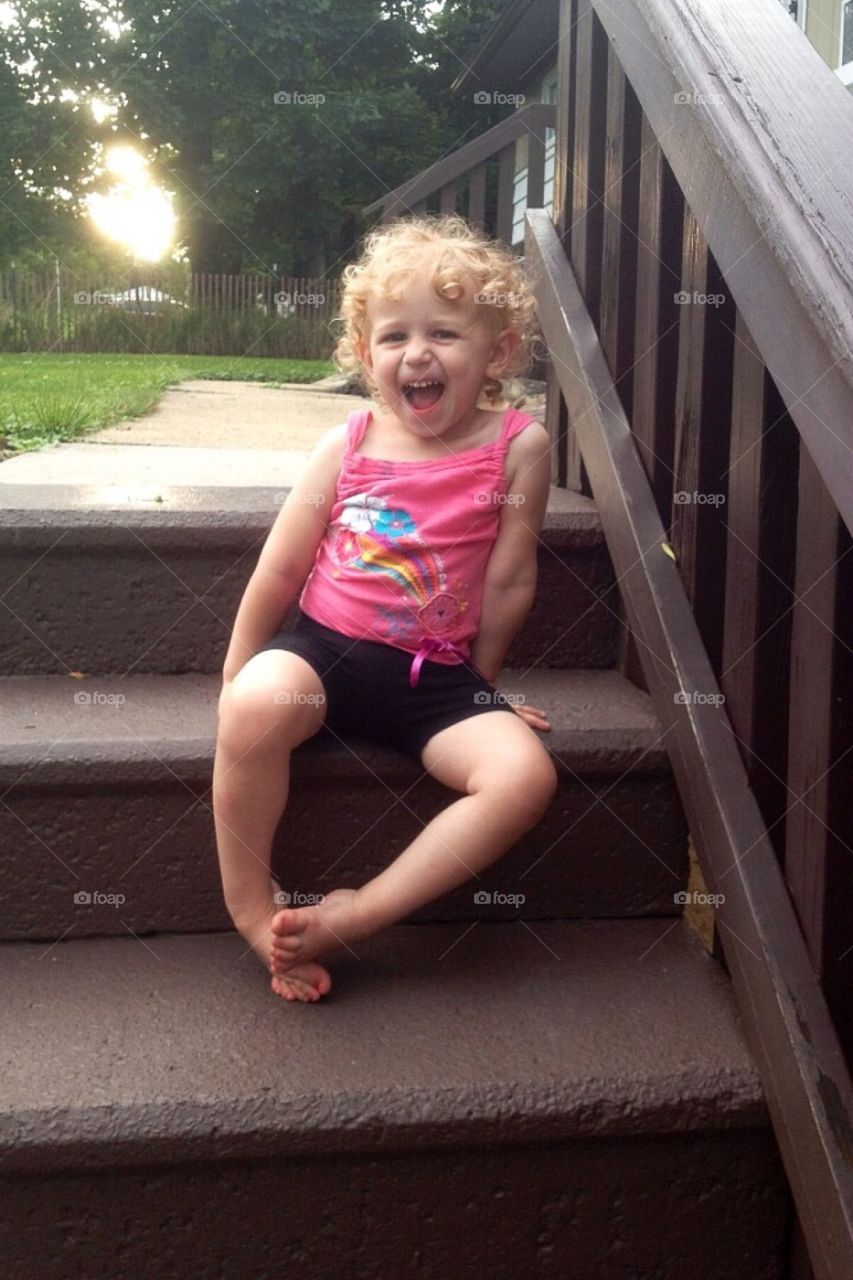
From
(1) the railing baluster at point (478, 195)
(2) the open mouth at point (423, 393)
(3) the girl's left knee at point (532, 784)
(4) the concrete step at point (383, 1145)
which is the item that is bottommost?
(4) the concrete step at point (383, 1145)

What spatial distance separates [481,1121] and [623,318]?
4.08 ft

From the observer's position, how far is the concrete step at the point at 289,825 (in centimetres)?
138

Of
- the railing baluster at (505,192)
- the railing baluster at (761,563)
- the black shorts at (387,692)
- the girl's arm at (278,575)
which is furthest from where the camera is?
the railing baluster at (505,192)

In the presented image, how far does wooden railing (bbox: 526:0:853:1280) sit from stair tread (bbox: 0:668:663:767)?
0.19 feet

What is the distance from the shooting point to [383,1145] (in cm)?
111

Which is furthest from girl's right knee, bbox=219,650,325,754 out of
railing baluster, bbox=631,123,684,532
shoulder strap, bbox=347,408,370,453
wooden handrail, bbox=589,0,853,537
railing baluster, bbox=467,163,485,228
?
railing baluster, bbox=467,163,485,228

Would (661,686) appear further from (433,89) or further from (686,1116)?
(433,89)

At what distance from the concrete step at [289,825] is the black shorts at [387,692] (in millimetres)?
32

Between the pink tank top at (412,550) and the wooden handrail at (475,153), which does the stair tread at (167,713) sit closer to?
the pink tank top at (412,550)

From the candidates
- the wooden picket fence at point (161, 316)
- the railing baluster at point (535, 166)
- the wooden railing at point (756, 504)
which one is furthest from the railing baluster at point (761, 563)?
the wooden picket fence at point (161, 316)

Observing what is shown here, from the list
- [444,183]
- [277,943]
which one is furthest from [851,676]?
[444,183]

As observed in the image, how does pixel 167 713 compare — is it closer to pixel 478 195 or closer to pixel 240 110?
pixel 478 195

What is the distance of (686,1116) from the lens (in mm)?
1134

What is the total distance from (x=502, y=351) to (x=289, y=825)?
0.73m
